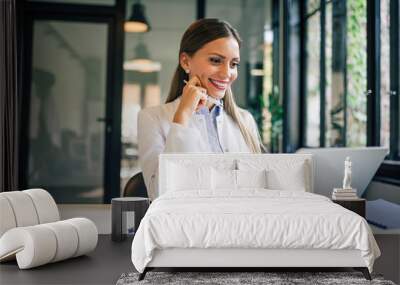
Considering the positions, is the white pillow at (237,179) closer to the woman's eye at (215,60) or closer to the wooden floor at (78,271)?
the wooden floor at (78,271)

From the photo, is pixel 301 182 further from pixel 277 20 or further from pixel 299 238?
pixel 277 20

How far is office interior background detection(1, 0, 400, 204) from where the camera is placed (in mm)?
6477

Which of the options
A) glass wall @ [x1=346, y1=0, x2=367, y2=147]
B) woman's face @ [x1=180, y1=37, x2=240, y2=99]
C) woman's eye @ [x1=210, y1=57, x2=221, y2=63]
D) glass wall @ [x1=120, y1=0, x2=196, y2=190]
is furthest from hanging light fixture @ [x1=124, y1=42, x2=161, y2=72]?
glass wall @ [x1=346, y1=0, x2=367, y2=147]

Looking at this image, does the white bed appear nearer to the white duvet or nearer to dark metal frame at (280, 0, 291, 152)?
the white duvet

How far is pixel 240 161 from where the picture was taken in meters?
4.64

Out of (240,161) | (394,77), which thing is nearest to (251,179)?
(240,161)

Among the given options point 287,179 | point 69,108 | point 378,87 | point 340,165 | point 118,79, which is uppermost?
point 118,79

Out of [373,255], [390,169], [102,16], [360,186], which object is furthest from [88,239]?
[102,16]

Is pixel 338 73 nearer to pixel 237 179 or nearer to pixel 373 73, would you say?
pixel 373 73

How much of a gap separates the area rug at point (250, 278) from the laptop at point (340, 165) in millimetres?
1288

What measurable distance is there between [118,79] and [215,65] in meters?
1.93

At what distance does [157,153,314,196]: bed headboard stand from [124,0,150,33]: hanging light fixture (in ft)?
8.75

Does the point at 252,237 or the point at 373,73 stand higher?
the point at 373,73

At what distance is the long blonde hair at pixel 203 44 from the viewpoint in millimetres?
5336
